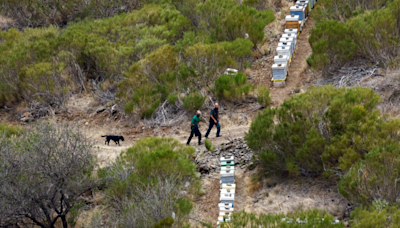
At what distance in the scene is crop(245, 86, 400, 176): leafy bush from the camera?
12.2m

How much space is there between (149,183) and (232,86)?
21.5ft

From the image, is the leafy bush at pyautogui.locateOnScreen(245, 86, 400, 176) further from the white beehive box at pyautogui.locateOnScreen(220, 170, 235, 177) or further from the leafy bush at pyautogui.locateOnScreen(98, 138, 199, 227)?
the leafy bush at pyautogui.locateOnScreen(98, 138, 199, 227)

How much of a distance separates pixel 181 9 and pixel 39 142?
50.6ft

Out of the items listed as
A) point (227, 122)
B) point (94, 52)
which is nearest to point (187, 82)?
point (227, 122)

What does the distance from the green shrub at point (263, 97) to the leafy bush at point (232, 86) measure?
0.53 m

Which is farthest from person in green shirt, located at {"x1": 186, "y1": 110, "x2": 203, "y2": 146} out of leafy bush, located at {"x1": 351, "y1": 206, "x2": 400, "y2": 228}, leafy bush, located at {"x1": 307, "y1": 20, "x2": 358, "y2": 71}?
leafy bush, located at {"x1": 351, "y1": 206, "x2": 400, "y2": 228}

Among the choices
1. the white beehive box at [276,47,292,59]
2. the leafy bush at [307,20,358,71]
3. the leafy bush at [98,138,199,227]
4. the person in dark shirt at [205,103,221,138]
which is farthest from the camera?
the white beehive box at [276,47,292,59]

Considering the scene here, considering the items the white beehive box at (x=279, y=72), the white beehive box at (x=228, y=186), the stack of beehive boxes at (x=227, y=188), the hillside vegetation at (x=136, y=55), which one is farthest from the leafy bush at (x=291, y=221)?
the white beehive box at (x=279, y=72)

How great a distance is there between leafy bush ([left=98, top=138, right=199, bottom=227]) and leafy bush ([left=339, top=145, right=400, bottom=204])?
3428mm

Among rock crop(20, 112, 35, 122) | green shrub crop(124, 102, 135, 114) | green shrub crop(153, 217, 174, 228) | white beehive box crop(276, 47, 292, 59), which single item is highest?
white beehive box crop(276, 47, 292, 59)

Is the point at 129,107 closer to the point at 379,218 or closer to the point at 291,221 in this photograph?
the point at 291,221

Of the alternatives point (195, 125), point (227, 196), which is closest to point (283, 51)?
point (195, 125)

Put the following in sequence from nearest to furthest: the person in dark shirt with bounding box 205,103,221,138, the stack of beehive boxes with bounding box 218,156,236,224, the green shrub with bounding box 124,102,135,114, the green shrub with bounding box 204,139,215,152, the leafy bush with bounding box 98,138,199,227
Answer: the leafy bush with bounding box 98,138,199,227 < the stack of beehive boxes with bounding box 218,156,236,224 < the green shrub with bounding box 204,139,215,152 < the person in dark shirt with bounding box 205,103,221,138 < the green shrub with bounding box 124,102,135,114

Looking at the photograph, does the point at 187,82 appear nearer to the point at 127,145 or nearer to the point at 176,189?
the point at 127,145
